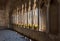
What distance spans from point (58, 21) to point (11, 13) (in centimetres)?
1024

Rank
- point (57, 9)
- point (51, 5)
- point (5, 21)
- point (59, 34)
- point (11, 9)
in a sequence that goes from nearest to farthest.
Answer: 1. point (59, 34)
2. point (57, 9)
3. point (51, 5)
4. point (11, 9)
5. point (5, 21)

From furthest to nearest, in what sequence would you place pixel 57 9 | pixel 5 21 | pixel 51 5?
pixel 5 21 < pixel 51 5 < pixel 57 9

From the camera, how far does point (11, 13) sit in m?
14.0

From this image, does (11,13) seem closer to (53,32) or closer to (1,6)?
(1,6)

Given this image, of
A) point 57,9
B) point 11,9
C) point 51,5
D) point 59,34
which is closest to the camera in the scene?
point 59,34

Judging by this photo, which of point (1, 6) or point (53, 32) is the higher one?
point (1, 6)

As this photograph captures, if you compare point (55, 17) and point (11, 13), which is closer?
point (55, 17)

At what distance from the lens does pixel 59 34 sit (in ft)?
12.7

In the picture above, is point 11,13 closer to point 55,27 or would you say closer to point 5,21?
point 5,21

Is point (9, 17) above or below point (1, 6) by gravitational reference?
below

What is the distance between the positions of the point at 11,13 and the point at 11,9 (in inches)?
17.7

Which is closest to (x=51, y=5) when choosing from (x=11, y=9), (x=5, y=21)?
(x=11, y=9)

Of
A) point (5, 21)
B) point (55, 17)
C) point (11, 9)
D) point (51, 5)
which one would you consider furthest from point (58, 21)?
point (5, 21)

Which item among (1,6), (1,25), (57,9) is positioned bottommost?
(1,25)
